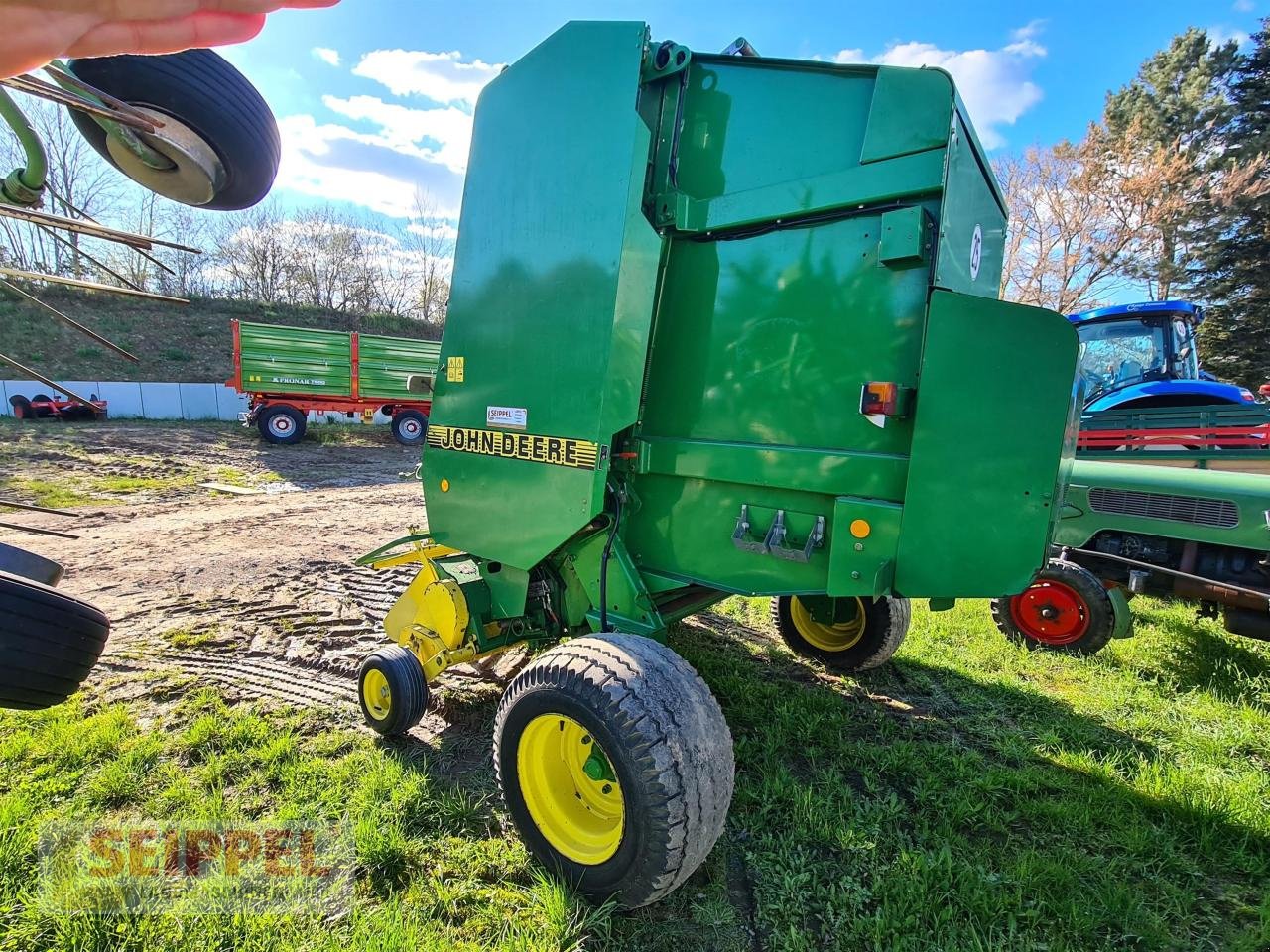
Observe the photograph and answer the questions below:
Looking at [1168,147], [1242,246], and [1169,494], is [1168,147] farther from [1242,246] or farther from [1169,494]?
[1169,494]

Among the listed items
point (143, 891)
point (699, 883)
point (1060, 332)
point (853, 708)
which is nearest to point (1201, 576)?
point (853, 708)

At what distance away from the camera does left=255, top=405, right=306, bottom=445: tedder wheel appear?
1424 cm

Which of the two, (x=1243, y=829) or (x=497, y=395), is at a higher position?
(x=497, y=395)

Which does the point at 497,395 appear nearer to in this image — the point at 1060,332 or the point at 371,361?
the point at 1060,332

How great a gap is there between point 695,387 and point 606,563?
84 cm

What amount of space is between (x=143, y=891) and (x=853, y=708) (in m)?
3.31

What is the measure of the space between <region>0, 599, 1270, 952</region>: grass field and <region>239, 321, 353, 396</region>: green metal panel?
12837 mm

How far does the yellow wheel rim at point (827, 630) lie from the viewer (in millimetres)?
3908

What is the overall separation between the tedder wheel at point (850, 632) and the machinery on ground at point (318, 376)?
1111cm

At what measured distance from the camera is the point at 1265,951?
6.56 feet

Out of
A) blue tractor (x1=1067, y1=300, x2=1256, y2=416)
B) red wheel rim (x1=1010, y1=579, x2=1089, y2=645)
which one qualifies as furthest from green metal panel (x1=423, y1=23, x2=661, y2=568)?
blue tractor (x1=1067, y1=300, x2=1256, y2=416)

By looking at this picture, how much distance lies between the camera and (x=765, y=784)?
8.91 ft

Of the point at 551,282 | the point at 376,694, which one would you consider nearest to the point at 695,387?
the point at 551,282

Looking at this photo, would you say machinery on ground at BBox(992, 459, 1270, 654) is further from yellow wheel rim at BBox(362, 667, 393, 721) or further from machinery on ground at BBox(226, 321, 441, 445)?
machinery on ground at BBox(226, 321, 441, 445)
